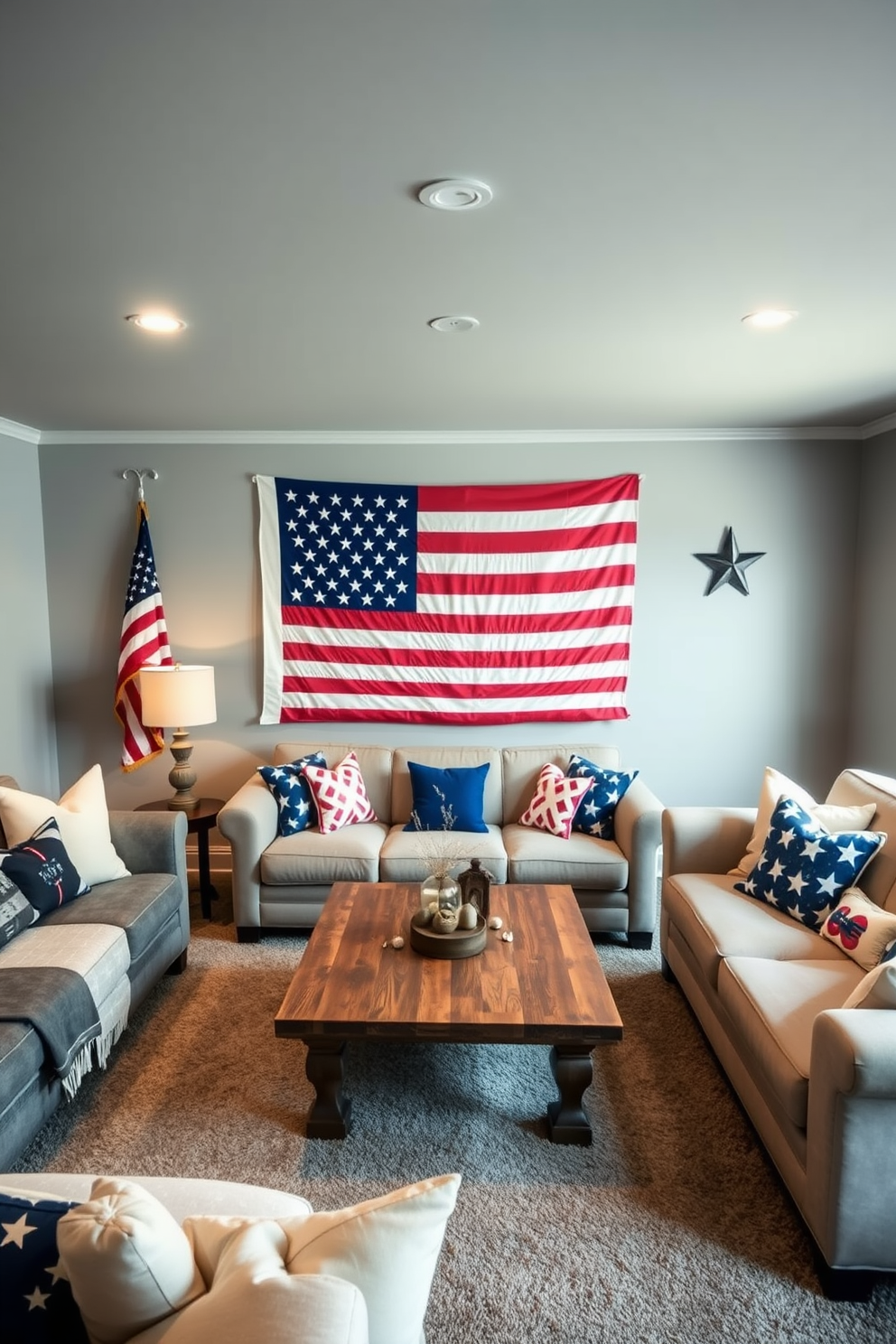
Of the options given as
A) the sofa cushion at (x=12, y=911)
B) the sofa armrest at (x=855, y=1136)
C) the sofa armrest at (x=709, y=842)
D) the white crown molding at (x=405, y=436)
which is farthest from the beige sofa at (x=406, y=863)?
the white crown molding at (x=405, y=436)

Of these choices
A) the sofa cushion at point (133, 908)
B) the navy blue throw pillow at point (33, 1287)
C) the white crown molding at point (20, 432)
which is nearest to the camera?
the navy blue throw pillow at point (33, 1287)

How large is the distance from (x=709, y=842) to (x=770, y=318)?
2.02 m

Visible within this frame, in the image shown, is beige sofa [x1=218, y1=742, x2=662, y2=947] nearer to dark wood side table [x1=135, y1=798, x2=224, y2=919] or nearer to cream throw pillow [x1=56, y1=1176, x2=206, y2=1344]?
dark wood side table [x1=135, y1=798, x2=224, y2=919]

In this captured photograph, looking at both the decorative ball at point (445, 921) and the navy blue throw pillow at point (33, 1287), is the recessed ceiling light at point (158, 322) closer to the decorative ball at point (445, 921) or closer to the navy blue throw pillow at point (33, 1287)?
the decorative ball at point (445, 921)

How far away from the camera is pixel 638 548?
4.37 meters

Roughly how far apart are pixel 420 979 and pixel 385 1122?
0.45 metres

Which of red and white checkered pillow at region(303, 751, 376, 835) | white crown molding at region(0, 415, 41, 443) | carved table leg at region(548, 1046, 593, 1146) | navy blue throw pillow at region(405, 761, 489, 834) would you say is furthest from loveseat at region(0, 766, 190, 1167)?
white crown molding at region(0, 415, 41, 443)

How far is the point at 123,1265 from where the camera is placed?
100cm

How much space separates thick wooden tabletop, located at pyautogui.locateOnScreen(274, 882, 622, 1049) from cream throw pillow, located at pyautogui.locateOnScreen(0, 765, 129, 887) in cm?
95

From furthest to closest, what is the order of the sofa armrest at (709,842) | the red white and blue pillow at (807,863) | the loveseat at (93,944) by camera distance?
the sofa armrest at (709,842) → the red white and blue pillow at (807,863) → the loveseat at (93,944)

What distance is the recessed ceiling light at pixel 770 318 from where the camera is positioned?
8.05 feet

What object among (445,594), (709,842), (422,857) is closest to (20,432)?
(445,594)

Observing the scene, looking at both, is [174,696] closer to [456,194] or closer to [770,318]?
[456,194]

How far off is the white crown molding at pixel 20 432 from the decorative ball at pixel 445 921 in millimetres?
3327
